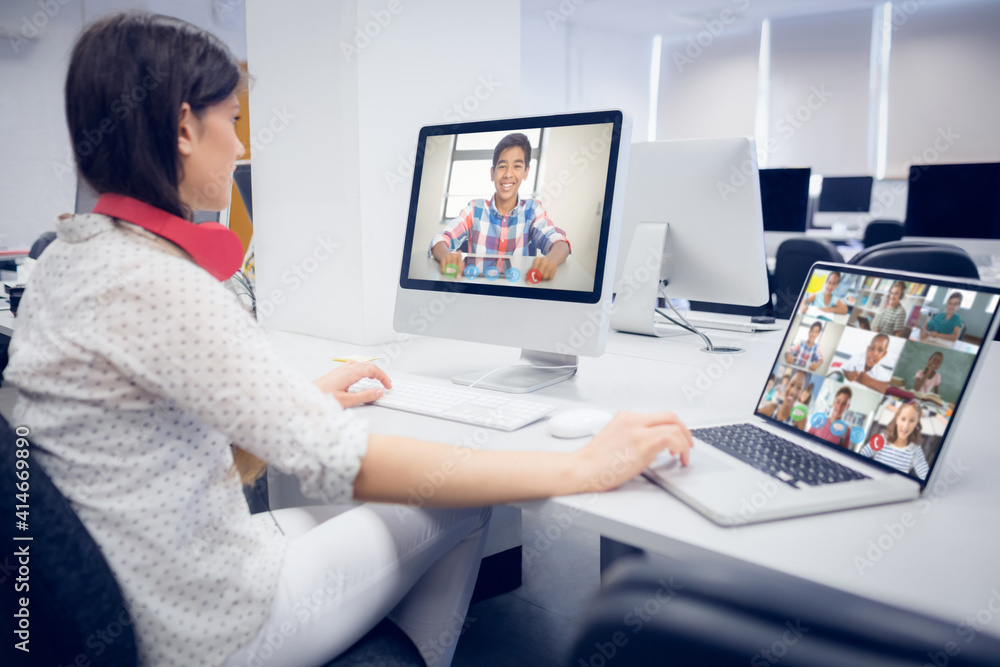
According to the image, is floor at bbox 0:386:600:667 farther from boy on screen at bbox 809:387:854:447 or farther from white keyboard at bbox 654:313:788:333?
boy on screen at bbox 809:387:854:447

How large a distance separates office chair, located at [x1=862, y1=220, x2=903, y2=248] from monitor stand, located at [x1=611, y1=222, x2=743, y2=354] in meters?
3.87

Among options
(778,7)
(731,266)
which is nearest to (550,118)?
(731,266)

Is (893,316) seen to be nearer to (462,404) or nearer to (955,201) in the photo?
(462,404)

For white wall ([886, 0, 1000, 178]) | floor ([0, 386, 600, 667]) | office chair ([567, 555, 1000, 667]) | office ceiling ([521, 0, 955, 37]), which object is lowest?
floor ([0, 386, 600, 667])

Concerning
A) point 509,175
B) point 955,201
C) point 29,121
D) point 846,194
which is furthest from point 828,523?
point 846,194

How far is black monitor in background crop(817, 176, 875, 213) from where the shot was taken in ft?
20.2

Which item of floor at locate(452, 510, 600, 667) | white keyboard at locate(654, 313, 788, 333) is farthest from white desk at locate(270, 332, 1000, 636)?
white keyboard at locate(654, 313, 788, 333)

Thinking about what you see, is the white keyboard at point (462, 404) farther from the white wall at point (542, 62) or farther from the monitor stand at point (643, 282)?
the white wall at point (542, 62)

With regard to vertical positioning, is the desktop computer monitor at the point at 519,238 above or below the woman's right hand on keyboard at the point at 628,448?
above

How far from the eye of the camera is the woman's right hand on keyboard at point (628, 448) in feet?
2.76

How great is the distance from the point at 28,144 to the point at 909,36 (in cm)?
723

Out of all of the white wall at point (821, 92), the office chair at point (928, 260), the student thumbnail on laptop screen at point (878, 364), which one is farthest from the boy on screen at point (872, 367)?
the white wall at point (821, 92)

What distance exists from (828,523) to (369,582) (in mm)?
550

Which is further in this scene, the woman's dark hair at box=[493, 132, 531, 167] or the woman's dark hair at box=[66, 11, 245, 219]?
the woman's dark hair at box=[493, 132, 531, 167]
